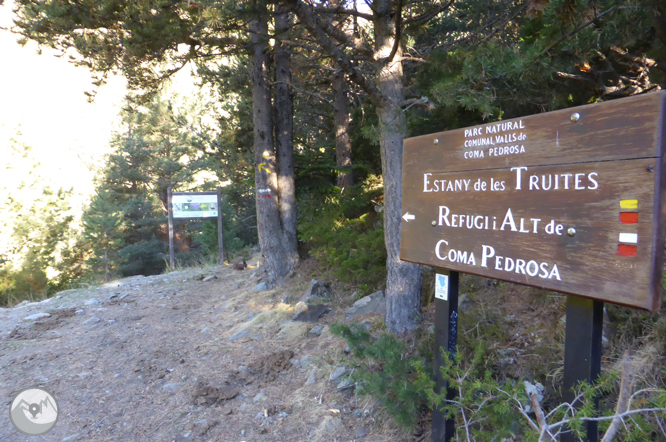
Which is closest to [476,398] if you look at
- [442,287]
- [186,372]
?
[442,287]

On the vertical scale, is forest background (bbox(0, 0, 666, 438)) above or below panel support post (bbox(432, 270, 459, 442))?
above

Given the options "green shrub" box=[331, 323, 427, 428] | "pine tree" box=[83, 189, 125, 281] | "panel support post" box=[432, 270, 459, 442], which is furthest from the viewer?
"pine tree" box=[83, 189, 125, 281]

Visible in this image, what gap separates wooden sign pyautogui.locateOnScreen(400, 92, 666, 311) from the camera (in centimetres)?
154

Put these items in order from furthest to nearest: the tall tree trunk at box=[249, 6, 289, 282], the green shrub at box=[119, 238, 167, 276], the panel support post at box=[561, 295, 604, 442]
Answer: the green shrub at box=[119, 238, 167, 276]
the tall tree trunk at box=[249, 6, 289, 282]
the panel support post at box=[561, 295, 604, 442]

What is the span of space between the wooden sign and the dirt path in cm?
176

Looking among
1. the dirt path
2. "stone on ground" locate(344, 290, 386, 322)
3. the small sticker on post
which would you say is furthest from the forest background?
the small sticker on post

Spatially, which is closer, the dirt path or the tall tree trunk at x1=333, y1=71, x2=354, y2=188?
the dirt path

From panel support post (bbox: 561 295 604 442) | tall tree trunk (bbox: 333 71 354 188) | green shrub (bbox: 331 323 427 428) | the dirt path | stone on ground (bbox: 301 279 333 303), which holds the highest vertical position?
tall tree trunk (bbox: 333 71 354 188)

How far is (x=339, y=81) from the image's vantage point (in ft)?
29.1

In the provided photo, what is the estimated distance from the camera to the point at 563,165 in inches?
71.4

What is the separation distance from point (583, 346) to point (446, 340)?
83 centimetres

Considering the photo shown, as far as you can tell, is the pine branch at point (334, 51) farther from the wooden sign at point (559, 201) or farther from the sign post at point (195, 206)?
the sign post at point (195, 206)

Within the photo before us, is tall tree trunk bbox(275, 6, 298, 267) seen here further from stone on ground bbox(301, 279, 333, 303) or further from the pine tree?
the pine tree

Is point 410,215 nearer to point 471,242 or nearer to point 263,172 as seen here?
point 471,242
